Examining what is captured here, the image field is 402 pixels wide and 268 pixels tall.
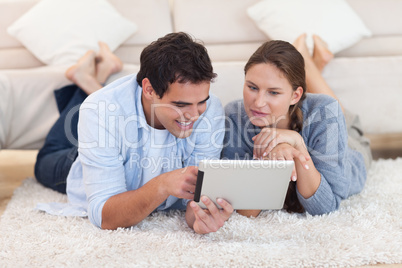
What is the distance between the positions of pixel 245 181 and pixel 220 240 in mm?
250

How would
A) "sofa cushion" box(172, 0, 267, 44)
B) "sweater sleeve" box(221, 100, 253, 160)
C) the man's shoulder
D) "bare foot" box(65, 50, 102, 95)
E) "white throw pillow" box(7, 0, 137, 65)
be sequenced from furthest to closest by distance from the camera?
"sofa cushion" box(172, 0, 267, 44)
"white throw pillow" box(7, 0, 137, 65)
"bare foot" box(65, 50, 102, 95)
"sweater sleeve" box(221, 100, 253, 160)
the man's shoulder

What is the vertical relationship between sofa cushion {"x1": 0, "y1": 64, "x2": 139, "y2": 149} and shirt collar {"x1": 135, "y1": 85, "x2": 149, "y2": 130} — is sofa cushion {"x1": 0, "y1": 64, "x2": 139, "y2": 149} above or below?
below

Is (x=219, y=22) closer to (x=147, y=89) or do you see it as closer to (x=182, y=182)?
(x=147, y=89)

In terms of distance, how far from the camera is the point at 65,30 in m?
2.78

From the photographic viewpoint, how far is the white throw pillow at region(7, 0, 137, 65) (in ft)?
9.06

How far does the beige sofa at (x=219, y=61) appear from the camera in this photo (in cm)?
238

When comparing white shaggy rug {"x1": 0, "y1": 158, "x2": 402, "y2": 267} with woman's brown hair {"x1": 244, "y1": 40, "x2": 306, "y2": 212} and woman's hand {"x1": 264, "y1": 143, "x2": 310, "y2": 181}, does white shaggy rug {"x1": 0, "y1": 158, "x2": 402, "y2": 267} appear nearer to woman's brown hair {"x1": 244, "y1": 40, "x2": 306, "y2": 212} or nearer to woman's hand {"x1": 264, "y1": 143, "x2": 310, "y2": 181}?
woman's brown hair {"x1": 244, "y1": 40, "x2": 306, "y2": 212}

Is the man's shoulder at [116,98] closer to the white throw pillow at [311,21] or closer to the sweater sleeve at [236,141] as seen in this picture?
the sweater sleeve at [236,141]

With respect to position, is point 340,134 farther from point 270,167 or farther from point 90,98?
point 90,98

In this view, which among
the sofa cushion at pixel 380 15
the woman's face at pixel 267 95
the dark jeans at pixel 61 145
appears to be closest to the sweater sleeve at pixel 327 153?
the woman's face at pixel 267 95

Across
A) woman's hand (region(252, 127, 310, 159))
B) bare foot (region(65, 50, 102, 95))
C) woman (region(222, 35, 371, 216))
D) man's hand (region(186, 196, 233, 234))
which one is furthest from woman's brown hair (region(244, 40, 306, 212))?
bare foot (region(65, 50, 102, 95))

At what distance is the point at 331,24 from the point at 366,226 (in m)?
1.58

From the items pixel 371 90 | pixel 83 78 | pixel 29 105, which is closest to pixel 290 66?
pixel 371 90

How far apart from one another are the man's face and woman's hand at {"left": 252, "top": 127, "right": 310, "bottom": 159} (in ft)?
0.80
